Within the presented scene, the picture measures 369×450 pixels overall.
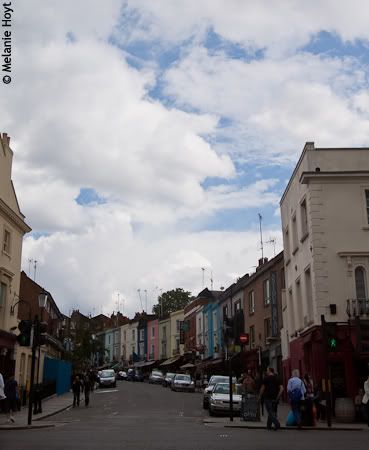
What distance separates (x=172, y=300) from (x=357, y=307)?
7702cm

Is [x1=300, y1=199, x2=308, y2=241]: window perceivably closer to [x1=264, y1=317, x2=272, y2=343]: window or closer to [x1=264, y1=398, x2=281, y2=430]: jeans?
[x1=264, y1=398, x2=281, y2=430]: jeans

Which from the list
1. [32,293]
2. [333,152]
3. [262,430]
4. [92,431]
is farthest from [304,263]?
[32,293]

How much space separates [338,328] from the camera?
2334 cm

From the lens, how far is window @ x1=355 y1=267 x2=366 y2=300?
80.0 feet

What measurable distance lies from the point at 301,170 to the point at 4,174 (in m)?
14.2

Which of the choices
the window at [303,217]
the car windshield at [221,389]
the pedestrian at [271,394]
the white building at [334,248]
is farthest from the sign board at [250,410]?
the window at [303,217]

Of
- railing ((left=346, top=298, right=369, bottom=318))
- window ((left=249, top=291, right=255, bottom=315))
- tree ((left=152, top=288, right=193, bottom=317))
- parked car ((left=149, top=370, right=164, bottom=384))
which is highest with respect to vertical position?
tree ((left=152, top=288, right=193, bottom=317))

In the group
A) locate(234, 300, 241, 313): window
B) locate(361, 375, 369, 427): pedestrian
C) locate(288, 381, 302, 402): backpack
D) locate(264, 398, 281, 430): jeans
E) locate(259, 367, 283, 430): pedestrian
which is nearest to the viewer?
locate(264, 398, 281, 430): jeans

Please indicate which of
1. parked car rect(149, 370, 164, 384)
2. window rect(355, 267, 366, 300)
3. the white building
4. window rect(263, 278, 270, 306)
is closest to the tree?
parked car rect(149, 370, 164, 384)

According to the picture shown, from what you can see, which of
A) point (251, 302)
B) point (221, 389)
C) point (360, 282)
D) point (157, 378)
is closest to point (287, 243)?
point (360, 282)

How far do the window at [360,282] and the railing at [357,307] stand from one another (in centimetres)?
42

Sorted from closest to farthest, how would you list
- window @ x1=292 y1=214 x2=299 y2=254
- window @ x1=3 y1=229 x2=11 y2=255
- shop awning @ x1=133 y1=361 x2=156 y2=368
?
window @ x1=292 y1=214 x2=299 y2=254 → window @ x1=3 y1=229 x2=11 y2=255 → shop awning @ x1=133 y1=361 x2=156 y2=368

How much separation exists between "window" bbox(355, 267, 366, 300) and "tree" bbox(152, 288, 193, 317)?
74.9m

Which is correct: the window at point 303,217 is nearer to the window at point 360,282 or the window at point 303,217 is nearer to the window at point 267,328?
the window at point 360,282
